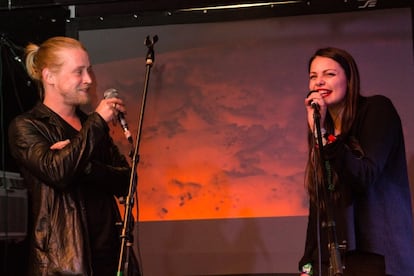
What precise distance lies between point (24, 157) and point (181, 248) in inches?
55.7

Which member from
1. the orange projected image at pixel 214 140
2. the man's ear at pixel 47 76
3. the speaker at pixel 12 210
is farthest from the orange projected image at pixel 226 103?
the man's ear at pixel 47 76

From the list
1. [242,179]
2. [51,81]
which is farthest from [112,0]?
[242,179]

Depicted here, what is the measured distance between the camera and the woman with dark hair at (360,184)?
7.30ft

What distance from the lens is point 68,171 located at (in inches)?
94.9

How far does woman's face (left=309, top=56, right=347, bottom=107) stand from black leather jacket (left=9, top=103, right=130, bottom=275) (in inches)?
35.6

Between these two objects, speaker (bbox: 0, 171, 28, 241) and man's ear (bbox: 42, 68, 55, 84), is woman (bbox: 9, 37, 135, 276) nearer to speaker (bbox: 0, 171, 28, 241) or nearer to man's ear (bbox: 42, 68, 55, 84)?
man's ear (bbox: 42, 68, 55, 84)

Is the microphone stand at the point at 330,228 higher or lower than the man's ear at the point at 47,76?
lower

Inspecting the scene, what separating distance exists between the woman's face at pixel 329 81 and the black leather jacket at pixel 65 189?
0.90 m

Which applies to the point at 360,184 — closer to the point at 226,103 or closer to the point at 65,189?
the point at 65,189

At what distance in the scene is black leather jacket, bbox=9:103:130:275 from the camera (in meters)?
2.42

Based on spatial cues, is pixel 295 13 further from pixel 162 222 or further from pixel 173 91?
pixel 162 222

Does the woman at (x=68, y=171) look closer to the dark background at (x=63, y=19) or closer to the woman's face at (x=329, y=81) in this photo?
the dark background at (x=63, y=19)

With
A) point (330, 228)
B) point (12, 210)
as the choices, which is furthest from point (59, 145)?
point (330, 228)

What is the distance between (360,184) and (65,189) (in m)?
1.19
